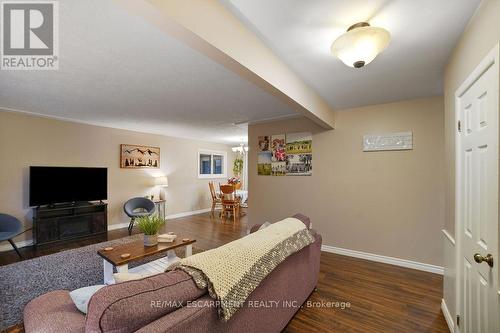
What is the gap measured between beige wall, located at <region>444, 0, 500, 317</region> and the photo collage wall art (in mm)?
2078

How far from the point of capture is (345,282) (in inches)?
105

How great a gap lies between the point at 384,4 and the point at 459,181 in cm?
135

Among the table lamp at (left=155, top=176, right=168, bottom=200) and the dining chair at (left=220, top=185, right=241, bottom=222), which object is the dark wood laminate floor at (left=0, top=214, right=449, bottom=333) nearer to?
the table lamp at (left=155, top=176, right=168, bottom=200)

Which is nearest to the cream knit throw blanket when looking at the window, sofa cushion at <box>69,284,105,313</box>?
sofa cushion at <box>69,284,105,313</box>

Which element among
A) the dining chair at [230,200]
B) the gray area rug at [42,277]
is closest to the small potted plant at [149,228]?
the gray area rug at [42,277]

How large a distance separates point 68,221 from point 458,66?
5.63 m

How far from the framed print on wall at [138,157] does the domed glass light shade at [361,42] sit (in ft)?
16.4

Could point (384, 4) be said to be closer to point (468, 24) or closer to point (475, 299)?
point (468, 24)

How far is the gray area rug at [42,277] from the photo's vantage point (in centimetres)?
216

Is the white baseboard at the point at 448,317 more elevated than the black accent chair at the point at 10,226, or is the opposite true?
the black accent chair at the point at 10,226

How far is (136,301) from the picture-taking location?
871mm

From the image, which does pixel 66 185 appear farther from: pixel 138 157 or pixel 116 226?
pixel 138 157

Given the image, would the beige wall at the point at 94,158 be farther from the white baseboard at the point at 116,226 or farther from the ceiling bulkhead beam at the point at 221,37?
the ceiling bulkhead beam at the point at 221,37

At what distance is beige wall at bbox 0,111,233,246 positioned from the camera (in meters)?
3.69
